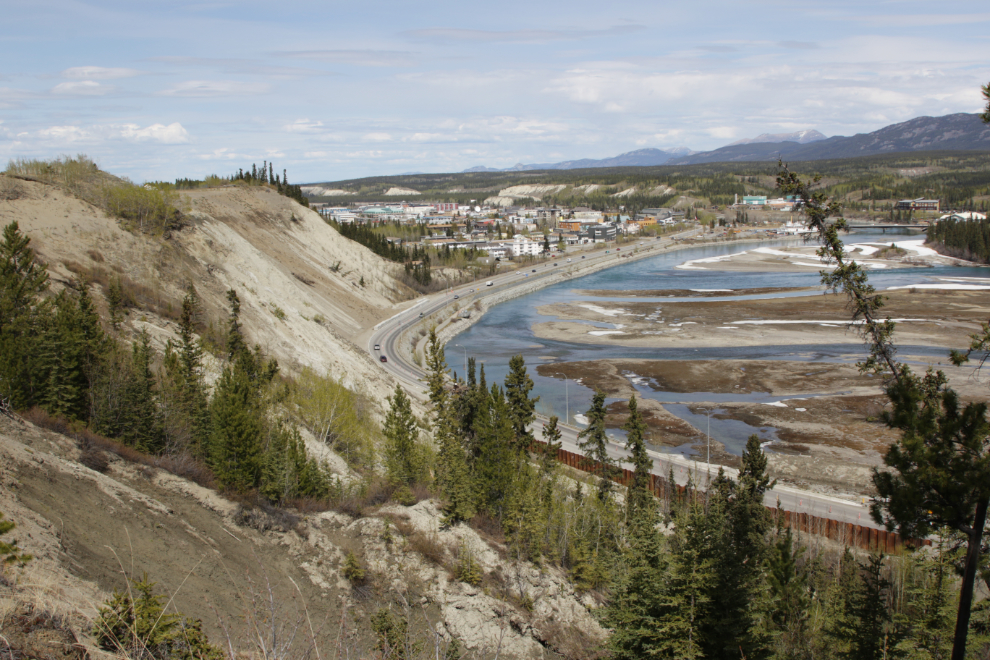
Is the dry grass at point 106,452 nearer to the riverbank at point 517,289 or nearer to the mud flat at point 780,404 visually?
the riverbank at point 517,289

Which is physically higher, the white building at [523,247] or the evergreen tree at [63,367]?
the white building at [523,247]

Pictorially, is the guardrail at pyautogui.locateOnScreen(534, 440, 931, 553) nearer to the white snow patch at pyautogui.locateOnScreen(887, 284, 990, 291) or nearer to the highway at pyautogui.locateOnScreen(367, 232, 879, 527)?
the highway at pyautogui.locateOnScreen(367, 232, 879, 527)

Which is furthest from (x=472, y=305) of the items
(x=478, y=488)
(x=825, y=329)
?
(x=478, y=488)

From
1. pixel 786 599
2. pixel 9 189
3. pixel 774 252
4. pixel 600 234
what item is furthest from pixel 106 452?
pixel 600 234

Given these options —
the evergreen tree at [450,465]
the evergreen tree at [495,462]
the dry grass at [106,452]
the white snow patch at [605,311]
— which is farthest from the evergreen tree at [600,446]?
the white snow patch at [605,311]

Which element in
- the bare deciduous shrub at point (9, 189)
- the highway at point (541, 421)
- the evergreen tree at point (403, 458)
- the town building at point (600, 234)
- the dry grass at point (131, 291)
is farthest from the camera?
the town building at point (600, 234)

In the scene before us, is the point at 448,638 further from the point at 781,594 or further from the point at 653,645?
the point at 781,594

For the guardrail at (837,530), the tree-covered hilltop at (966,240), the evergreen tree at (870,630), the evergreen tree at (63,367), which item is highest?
the tree-covered hilltop at (966,240)
